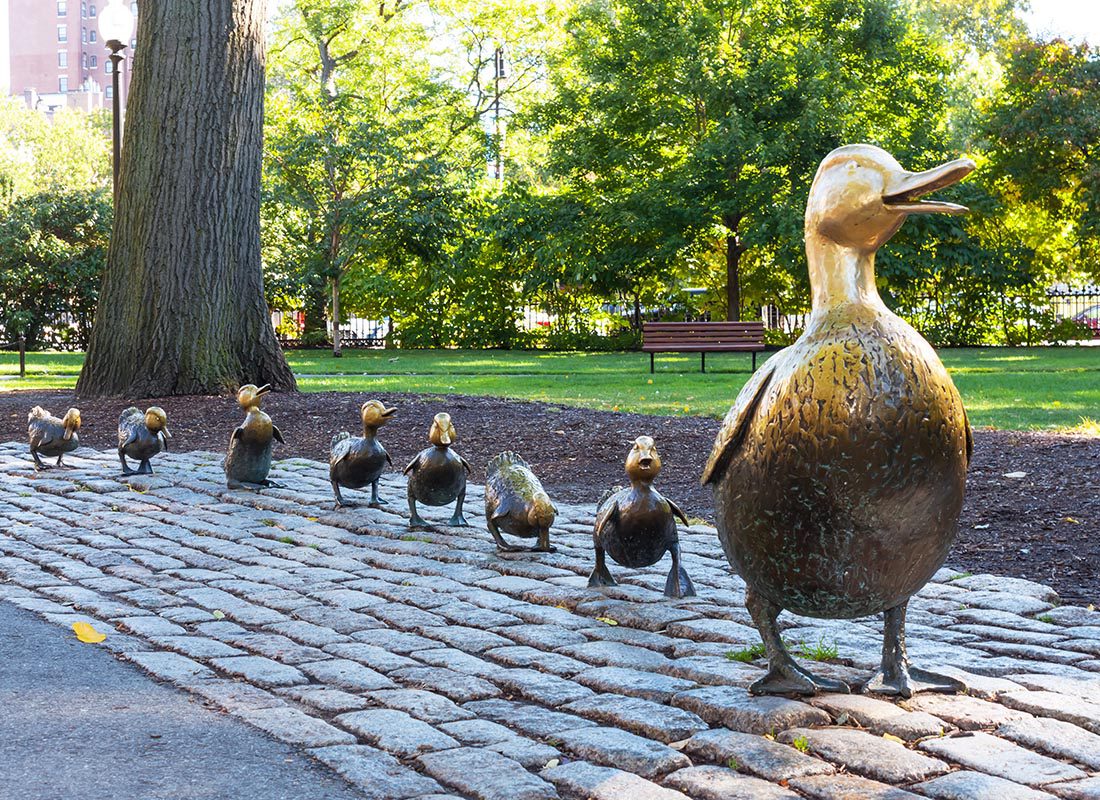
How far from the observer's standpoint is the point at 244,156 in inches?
594

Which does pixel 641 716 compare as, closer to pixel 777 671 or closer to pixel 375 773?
pixel 777 671

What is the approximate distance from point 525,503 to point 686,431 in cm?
512

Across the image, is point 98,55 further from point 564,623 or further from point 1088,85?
point 564,623

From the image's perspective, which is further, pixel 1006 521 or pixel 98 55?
pixel 98 55

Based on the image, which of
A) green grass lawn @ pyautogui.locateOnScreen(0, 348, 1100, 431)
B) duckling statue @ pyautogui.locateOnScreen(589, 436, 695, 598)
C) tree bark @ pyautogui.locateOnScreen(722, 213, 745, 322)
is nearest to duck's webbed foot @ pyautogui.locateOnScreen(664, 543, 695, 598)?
duckling statue @ pyautogui.locateOnScreen(589, 436, 695, 598)

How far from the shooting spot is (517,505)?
670cm

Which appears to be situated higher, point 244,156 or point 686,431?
point 244,156

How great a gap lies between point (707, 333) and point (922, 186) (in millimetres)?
17667

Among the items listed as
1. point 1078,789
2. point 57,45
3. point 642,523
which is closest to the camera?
point 1078,789

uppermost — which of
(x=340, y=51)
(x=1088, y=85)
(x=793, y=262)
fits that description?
Result: (x=340, y=51)

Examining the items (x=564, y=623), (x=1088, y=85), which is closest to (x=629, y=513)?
(x=564, y=623)

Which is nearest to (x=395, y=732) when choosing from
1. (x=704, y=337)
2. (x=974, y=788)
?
(x=974, y=788)

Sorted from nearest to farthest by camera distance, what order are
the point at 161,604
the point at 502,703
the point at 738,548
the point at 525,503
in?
the point at 738,548 → the point at 502,703 → the point at 161,604 → the point at 525,503

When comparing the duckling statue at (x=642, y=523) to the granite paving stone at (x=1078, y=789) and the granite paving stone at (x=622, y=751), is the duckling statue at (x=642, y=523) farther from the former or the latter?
the granite paving stone at (x=1078, y=789)
